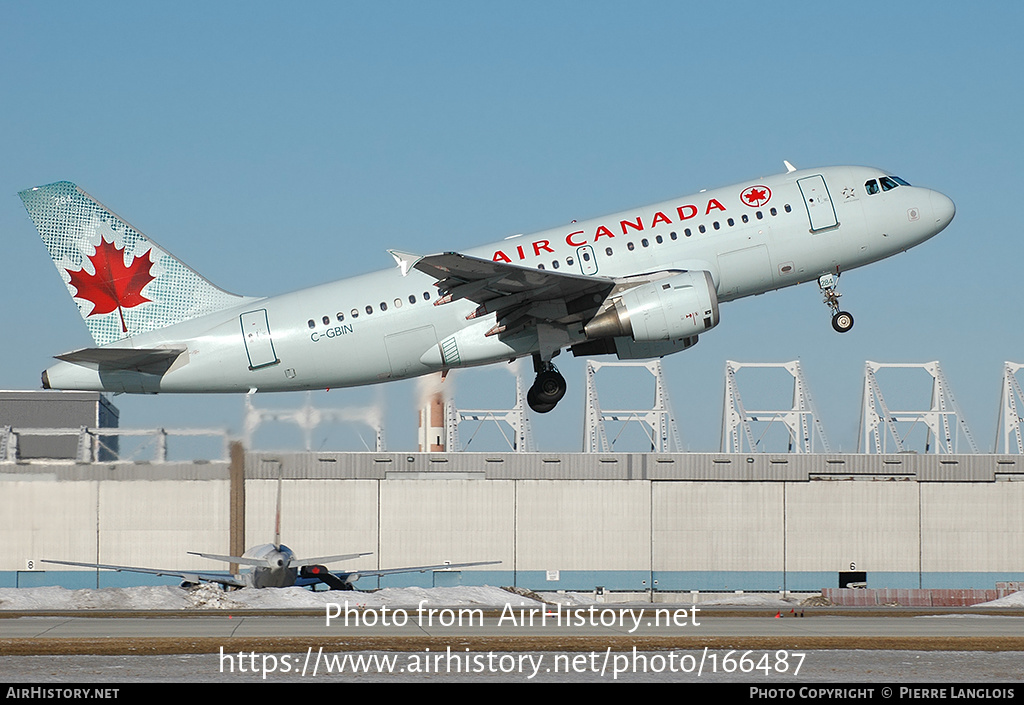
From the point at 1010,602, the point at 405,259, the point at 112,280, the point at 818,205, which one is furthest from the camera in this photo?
the point at 1010,602

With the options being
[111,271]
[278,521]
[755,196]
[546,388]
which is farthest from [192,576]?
[755,196]

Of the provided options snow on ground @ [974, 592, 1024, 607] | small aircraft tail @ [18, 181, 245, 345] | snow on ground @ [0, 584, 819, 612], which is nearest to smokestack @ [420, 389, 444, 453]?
snow on ground @ [0, 584, 819, 612]

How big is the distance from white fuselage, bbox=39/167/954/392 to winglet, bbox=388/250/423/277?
2.97m

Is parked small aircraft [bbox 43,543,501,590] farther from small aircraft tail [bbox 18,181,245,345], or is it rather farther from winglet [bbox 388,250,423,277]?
winglet [bbox 388,250,423,277]

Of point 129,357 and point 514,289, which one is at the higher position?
point 514,289

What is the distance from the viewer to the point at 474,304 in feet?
128

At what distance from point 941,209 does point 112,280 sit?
25952 millimetres

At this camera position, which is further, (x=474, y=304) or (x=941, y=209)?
(x=941, y=209)

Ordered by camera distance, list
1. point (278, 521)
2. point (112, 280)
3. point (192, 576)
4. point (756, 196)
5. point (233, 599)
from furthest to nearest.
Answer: point (278, 521), point (192, 576), point (233, 599), point (112, 280), point (756, 196)

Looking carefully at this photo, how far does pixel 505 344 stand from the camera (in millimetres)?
38781

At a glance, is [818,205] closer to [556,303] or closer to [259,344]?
[556,303]

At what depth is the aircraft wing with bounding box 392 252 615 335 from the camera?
35.2 meters

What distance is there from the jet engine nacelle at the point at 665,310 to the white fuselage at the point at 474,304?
43.7 inches
